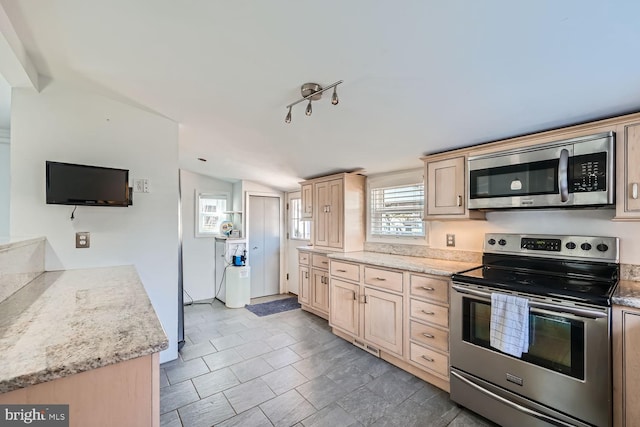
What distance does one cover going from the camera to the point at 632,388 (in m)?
1.44

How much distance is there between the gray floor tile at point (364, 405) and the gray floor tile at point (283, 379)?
0.42m

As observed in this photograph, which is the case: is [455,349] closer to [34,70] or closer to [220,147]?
[220,147]

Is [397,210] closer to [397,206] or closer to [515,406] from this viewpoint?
[397,206]

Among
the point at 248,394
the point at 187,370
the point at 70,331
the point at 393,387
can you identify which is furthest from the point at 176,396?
the point at 393,387

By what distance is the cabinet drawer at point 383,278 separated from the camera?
2.54 metres

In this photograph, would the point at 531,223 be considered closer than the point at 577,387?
No

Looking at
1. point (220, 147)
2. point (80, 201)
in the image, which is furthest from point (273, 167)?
point (80, 201)

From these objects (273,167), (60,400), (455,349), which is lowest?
(455,349)

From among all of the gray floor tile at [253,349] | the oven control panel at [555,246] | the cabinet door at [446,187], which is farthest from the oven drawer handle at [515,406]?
the gray floor tile at [253,349]

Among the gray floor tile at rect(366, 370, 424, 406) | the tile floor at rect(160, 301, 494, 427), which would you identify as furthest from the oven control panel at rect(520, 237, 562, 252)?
the gray floor tile at rect(366, 370, 424, 406)

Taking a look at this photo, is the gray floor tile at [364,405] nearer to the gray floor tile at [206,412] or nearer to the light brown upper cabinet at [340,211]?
the gray floor tile at [206,412]

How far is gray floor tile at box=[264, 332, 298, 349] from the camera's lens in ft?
9.83

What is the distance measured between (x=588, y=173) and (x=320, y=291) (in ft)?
9.77

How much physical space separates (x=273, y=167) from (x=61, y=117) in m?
2.14
